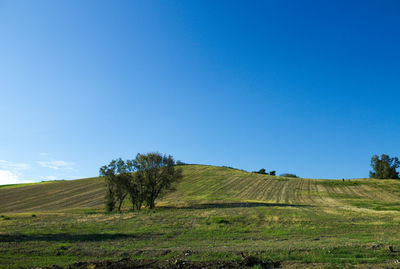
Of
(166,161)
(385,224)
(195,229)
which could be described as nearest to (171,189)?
(166,161)

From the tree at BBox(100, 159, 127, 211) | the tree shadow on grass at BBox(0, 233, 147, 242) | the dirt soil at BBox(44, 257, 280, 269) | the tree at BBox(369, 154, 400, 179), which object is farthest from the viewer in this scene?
the tree at BBox(369, 154, 400, 179)

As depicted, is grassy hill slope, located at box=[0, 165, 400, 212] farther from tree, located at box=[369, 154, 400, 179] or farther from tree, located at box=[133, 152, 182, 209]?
tree, located at box=[369, 154, 400, 179]

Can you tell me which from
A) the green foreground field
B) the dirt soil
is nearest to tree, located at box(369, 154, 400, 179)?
the green foreground field

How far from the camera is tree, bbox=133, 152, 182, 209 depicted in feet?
197

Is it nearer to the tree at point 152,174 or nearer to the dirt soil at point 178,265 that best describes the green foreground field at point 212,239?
the dirt soil at point 178,265

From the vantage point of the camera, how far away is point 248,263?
13180 mm

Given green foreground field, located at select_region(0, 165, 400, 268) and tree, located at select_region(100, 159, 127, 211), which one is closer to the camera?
green foreground field, located at select_region(0, 165, 400, 268)

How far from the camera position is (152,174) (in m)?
60.2

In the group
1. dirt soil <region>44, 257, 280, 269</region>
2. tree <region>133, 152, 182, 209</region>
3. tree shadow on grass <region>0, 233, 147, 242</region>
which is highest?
tree <region>133, 152, 182, 209</region>

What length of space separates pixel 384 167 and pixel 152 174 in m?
120

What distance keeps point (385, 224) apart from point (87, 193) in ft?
258

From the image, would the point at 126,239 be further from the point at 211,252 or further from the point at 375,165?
the point at 375,165

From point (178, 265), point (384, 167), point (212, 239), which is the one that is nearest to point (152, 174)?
point (212, 239)

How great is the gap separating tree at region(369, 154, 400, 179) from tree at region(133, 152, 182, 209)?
4498 inches
